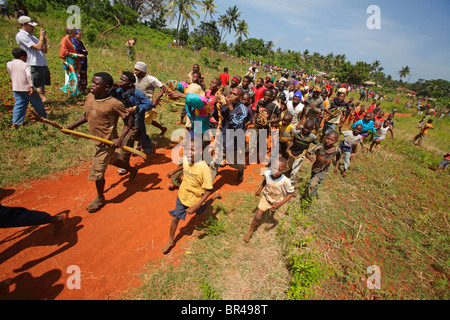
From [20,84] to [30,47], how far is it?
1292 mm

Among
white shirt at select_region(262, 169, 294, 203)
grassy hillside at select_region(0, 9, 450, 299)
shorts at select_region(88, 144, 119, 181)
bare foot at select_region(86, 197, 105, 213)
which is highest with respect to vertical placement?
shorts at select_region(88, 144, 119, 181)

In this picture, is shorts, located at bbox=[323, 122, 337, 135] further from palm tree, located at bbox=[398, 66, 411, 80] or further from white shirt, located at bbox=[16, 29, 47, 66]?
palm tree, located at bbox=[398, 66, 411, 80]

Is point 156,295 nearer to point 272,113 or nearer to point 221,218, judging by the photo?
point 221,218

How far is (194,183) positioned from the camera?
10.1 feet

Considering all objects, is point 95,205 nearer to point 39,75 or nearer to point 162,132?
point 162,132

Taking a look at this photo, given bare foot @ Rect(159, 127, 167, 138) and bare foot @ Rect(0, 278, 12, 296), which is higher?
bare foot @ Rect(159, 127, 167, 138)

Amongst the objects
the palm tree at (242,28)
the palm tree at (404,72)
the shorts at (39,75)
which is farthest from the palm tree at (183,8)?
the palm tree at (404,72)

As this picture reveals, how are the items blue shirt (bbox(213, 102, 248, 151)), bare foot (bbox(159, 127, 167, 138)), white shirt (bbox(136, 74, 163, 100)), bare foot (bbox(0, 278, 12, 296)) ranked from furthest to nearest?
1. bare foot (bbox(159, 127, 167, 138))
2. white shirt (bbox(136, 74, 163, 100))
3. blue shirt (bbox(213, 102, 248, 151))
4. bare foot (bbox(0, 278, 12, 296))

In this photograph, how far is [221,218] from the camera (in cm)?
403

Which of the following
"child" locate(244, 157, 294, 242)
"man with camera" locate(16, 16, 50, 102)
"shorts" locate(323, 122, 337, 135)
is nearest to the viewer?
"child" locate(244, 157, 294, 242)

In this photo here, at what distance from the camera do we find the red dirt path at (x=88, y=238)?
266cm

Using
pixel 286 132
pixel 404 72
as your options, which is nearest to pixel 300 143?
pixel 286 132

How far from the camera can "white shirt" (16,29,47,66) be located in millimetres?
5094

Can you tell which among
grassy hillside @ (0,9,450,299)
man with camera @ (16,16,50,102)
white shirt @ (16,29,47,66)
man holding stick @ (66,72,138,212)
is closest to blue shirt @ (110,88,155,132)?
man holding stick @ (66,72,138,212)
